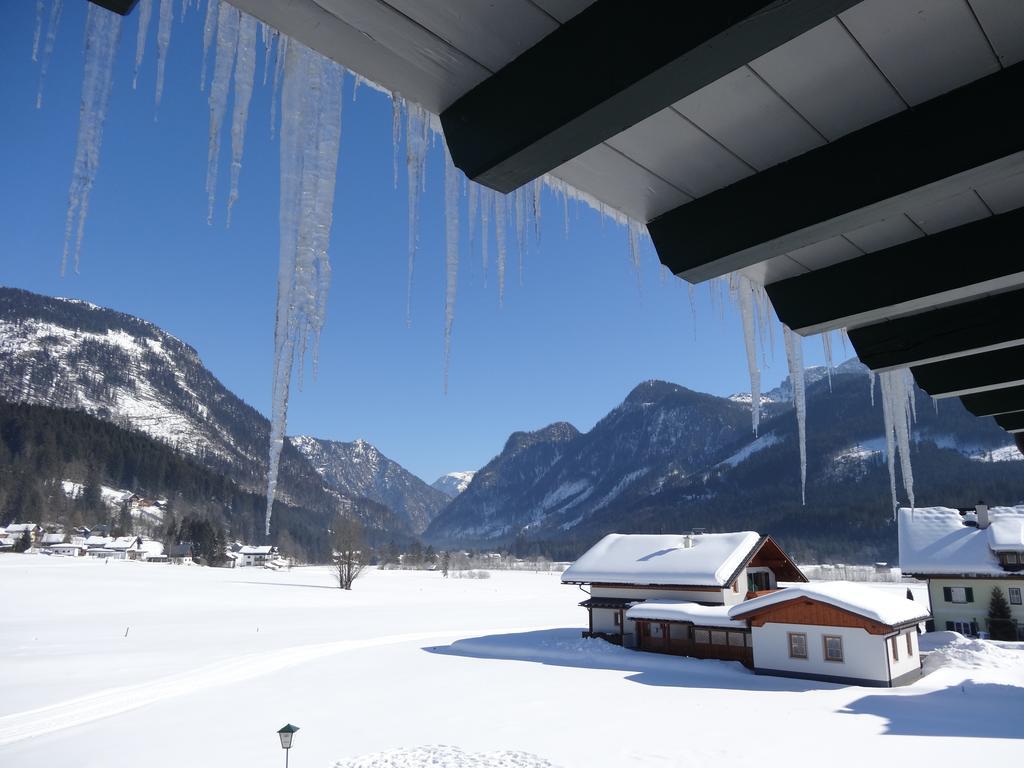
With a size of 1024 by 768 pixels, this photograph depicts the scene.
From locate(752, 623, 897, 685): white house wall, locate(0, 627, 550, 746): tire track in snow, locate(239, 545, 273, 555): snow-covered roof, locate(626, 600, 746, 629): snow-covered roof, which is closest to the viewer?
locate(0, 627, 550, 746): tire track in snow

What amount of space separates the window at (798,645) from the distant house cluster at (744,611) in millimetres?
34

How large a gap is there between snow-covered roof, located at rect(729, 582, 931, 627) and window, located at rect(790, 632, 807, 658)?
1177 mm

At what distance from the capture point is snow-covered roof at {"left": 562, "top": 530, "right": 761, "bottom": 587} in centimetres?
2717

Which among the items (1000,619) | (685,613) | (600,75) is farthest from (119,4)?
(1000,619)

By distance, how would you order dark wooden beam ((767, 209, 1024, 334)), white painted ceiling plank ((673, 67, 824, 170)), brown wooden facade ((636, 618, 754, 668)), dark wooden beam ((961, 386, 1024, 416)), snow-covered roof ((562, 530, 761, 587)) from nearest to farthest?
white painted ceiling plank ((673, 67, 824, 170)) < dark wooden beam ((767, 209, 1024, 334)) < dark wooden beam ((961, 386, 1024, 416)) < brown wooden facade ((636, 618, 754, 668)) < snow-covered roof ((562, 530, 761, 587))

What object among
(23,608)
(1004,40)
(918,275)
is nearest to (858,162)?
(1004,40)

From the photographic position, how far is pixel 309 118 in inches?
106

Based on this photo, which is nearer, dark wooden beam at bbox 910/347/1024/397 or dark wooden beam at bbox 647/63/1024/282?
dark wooden beam at bbox 647/63/1024/282

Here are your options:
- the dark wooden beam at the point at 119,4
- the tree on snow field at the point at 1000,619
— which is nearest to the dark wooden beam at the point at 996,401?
the dark wooden beam at the point at 119,4

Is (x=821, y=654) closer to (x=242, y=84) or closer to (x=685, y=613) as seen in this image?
(x=685, y=613)

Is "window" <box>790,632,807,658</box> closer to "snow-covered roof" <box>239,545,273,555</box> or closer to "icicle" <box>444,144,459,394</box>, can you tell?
"icicle" <box>444,144,459,394</box>

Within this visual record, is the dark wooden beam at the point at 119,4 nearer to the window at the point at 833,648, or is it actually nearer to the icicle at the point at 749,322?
the icicle at the point at 749,322

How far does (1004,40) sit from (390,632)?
36696 millimetres

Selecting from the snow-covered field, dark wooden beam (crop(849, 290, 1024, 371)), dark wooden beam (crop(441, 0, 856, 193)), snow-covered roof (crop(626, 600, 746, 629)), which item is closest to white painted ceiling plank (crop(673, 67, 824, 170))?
dark wooden beam (crop(441, 0, 856, 193))
